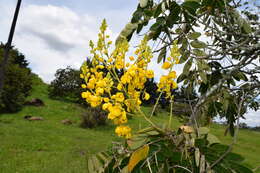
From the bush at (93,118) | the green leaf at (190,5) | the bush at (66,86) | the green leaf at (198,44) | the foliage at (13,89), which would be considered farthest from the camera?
the bush at (66,86)

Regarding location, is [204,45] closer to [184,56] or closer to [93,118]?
[184,56]

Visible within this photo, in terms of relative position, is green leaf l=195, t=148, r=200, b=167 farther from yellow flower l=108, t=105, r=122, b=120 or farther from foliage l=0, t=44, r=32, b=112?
foliage l=0, t=44, r=32, b=112

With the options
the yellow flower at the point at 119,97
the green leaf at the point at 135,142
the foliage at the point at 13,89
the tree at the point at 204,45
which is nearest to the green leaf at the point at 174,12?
the tree at the point at 204,45

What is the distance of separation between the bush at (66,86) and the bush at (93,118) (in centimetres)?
597

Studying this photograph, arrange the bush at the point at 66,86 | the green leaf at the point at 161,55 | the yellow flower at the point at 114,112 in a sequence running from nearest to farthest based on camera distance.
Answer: the yellow flower at the point at 114,112 < the green leaf at the point at 161,55 < the bush at the point at 66,86

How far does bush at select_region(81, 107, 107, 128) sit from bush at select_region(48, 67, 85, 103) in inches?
235

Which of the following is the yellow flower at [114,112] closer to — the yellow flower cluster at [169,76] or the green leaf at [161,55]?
the yellow flower cluster at [169,76]

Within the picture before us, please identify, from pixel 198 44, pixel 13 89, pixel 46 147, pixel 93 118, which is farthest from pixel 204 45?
pixel 13 89

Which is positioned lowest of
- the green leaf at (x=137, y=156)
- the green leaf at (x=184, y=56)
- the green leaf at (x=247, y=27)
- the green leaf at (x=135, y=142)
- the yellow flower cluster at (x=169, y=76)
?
the green leaf at (x=137, y=156)

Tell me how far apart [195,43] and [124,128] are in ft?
2.38

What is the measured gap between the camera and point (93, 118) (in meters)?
11.9

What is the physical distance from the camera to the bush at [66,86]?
18531 millimetres

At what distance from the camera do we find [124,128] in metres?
0.80

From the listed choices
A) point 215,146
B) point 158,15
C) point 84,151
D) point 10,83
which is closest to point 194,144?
point 215,146
